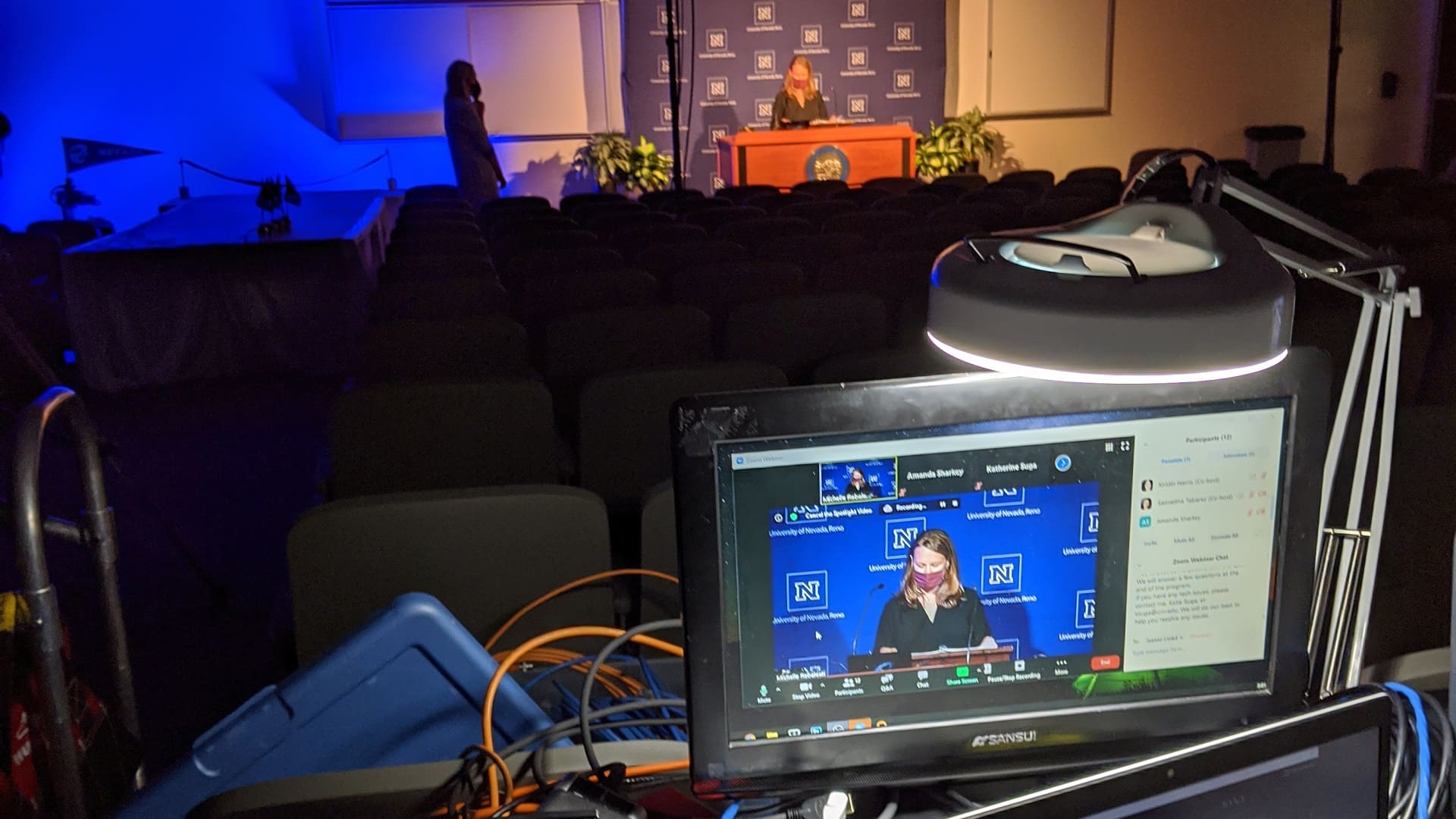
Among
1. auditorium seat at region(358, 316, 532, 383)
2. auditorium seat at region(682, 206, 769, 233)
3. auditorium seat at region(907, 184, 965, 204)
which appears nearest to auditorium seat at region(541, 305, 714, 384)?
auditorium seat at region(358, 316, 532, 383)

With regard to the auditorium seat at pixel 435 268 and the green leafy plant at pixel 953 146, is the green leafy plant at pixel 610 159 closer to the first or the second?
the green leafy plant at pixel 953 146

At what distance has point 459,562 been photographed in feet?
5.43

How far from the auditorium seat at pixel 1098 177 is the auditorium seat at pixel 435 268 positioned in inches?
173

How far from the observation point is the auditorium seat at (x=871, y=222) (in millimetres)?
5402

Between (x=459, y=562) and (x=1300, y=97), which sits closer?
(x=459, y=562)

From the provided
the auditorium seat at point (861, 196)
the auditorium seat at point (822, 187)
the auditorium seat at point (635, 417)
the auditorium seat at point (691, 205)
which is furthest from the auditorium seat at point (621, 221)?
the auditorium seat at point (635, 417)

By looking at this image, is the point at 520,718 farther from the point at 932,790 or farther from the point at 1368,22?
the point at 1368,22

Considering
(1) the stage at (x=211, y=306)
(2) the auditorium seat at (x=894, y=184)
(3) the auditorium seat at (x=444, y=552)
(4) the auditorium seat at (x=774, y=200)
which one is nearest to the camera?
(3) the auditorium seat at (x=444, y=552)

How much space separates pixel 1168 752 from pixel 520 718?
61 centimetres

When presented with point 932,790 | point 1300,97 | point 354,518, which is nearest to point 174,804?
point 354,518

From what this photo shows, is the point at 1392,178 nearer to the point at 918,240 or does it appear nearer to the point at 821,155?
the point at 918,240

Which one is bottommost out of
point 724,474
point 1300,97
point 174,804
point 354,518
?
point 174,804

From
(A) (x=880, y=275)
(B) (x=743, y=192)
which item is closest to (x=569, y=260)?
(A) (x=880, y=275)

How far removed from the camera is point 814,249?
4910mm
